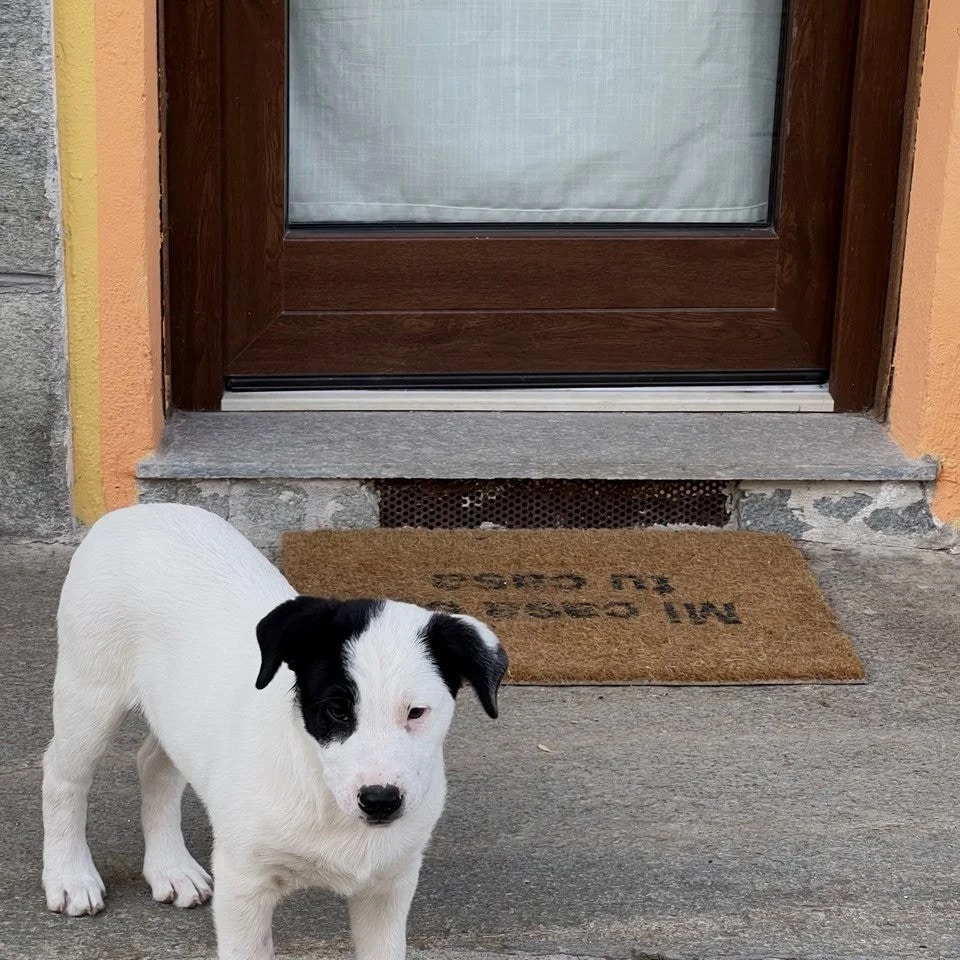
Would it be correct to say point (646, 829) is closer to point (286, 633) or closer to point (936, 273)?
point (286, 633)

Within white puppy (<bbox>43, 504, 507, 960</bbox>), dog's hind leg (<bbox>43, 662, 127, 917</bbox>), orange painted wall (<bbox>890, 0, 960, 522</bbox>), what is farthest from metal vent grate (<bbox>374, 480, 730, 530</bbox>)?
dog's hind leg (<bbox>43, 662, 127, 917</bbox>)

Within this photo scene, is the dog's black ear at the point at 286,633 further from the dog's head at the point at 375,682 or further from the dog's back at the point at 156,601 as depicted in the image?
the dog's back at the point at 156,601

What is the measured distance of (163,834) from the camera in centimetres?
306

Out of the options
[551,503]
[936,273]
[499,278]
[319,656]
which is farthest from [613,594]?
[319,656]

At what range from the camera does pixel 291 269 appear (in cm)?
522

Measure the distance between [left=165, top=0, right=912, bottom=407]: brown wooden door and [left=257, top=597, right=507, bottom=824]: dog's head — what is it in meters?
2.94

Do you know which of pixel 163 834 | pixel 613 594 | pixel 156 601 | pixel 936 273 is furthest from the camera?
pixel 936 273

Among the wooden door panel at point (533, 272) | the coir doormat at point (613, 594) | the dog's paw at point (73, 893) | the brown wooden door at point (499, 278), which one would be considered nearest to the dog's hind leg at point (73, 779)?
the dog's paw at point (73, 893)

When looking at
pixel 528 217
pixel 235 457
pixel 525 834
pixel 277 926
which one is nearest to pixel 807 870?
pixel 525 834

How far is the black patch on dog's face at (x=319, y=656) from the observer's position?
2316 millimetres

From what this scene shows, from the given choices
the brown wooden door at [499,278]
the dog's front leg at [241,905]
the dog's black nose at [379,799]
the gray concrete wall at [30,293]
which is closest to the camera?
the dog's black nose at [379,799]

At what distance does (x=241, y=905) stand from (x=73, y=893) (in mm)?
606

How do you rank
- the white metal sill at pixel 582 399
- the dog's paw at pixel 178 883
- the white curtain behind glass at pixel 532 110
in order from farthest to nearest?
1. the white metal sill at pixel 582 399
2. the white curtain behind glass at pixel 532 110
3. the dog's paw at pixel 178 883

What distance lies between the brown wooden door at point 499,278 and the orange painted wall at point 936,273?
0.20 m
